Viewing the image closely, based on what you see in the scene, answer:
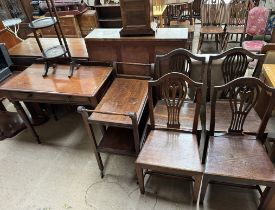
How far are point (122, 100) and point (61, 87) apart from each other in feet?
1.94

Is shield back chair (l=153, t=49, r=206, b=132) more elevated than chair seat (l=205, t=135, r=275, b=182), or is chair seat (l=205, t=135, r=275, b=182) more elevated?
shield back chair (l=153, t=49, r=206, b=132)

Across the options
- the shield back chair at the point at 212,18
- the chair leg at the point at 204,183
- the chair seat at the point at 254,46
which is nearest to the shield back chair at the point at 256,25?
the chair seat at the point at 254,46

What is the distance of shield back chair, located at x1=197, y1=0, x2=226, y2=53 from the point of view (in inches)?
146

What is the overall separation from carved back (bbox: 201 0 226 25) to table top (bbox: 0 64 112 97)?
2586 millimetres

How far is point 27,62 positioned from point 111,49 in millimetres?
1136

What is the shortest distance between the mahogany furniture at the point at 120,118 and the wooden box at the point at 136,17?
1.57ft

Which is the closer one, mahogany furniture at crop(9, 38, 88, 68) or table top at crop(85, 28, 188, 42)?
table top at crop(85, 28, 188, 42)

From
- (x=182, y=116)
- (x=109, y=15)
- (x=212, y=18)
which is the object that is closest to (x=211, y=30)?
(x=212, y=18)

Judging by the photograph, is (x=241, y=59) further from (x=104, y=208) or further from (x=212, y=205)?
(x=104, y=208)

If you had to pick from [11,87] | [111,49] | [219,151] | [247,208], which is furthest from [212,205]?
[11,87]

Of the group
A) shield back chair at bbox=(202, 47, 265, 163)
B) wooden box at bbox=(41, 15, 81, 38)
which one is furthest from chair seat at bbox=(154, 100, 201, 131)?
wooden box at bbox=(41, 15, 81, 38)

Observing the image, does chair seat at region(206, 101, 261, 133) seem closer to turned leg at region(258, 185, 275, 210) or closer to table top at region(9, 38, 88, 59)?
turned leg at region(258, 185, 275, 210)

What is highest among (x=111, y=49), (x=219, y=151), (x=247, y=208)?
(x=111, y=49)

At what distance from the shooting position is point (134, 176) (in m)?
1.94
